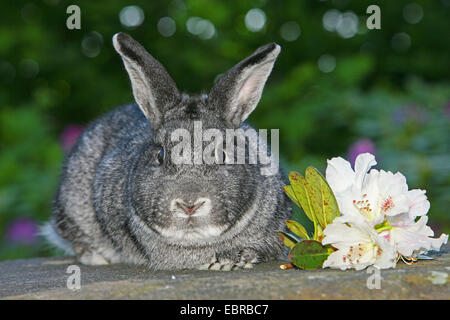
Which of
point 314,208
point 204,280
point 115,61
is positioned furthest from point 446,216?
point 115,61

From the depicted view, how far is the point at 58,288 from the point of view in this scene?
3.97 metres

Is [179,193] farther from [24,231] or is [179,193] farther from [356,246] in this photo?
[24,231]

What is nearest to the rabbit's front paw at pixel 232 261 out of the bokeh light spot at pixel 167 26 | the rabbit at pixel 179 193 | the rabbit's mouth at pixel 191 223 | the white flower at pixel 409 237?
the rabbit at pixel 179 193

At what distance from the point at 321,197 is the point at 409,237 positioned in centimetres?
59

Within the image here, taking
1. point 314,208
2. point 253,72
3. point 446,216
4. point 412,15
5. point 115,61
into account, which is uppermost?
point 412,15

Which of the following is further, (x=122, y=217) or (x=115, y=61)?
(x=115, y=61)

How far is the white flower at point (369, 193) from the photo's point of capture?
4090mm

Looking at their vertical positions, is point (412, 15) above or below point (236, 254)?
above

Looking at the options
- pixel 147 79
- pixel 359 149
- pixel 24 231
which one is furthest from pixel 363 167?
pixel 24 231

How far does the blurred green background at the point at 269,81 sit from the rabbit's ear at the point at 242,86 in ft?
8.98

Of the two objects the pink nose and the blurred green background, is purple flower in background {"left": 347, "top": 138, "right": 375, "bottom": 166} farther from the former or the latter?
the pink nose

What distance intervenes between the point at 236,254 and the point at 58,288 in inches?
53.6

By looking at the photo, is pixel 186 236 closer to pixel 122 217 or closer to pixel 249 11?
pixel 122 217

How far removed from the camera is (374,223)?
407 centimetres
